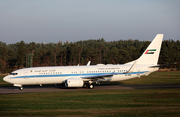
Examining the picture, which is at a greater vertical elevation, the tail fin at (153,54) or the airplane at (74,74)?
the tail fin at (153,54)

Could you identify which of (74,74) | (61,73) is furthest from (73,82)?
(61,73)

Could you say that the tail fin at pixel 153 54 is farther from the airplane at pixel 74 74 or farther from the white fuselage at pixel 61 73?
the white fuselage at pixel 61 73

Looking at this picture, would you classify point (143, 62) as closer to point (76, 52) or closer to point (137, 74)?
point (137, 74)

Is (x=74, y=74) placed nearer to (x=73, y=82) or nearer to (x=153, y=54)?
(x=73, y=82)

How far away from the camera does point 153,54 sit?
32.9m

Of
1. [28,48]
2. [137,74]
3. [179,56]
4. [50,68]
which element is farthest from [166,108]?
[28,48]

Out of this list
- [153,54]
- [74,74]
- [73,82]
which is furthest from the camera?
[153,54]

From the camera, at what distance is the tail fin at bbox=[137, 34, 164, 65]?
107ft

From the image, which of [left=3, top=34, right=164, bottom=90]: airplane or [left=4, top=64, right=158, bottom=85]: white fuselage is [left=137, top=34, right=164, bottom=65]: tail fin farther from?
[left=4, top=64, right=158, bottom=85]: white fuselage

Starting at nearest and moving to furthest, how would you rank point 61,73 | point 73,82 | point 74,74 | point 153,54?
point 73,82 < point 61,73 < point 74,74 < point 153,54

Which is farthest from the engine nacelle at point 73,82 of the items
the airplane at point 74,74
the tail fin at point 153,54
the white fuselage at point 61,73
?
the tail fin at point 153,54

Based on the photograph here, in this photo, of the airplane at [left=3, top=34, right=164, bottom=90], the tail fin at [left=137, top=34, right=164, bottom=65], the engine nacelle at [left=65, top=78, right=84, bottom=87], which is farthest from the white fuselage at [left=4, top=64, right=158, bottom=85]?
the tail fin at [left=137, top=34, right=164, bottom=65]

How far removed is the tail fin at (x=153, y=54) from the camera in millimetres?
32719

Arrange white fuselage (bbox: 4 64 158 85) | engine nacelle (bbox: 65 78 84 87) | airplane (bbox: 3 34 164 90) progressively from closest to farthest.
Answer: engine nacelle (bbox: 65 78 84 87)
airplane (bbox: 3 34 164 90)
white fuselage (bbox: 4 64 158 85)
